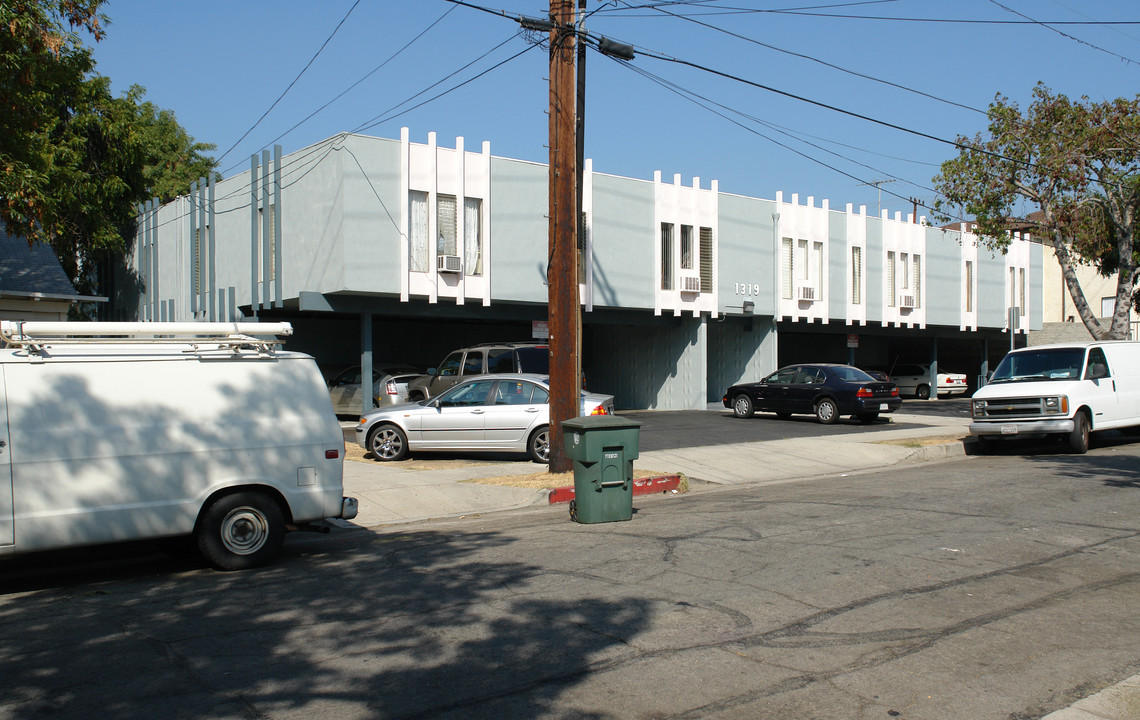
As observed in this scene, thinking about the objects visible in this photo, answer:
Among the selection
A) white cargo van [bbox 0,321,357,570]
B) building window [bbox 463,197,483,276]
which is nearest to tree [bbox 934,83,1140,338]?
building window [bbox 463,197,483,276]

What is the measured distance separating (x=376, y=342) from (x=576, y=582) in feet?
77.7

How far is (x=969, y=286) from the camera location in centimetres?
3759

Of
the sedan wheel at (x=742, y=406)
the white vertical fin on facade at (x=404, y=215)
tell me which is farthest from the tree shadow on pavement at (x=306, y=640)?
the sedan wheel at (x=742, y=406)

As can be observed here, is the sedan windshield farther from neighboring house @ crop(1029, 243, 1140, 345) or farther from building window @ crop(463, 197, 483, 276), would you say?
neighboring house @ crop(1029, 243, 1140, 345)

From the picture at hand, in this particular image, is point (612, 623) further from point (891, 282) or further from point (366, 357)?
point (891, 282)

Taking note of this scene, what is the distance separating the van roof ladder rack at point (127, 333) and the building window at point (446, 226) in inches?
553

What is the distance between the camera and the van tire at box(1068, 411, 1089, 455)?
1644cm

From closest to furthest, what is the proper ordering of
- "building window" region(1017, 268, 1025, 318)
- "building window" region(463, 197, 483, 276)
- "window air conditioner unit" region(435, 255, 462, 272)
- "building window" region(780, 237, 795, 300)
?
"window air conditioner unit" region(435, 255, 462, 272), "building window" region(463, 197, 483, 276), "building window" region(780, 237, 795, 300), "building window" region(1017, 268, 1025, 318)

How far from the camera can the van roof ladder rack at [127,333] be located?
290 inches

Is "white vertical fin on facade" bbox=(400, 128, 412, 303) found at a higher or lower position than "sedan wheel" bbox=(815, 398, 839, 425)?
higher

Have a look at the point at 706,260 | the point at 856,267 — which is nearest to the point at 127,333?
the point at 706,260

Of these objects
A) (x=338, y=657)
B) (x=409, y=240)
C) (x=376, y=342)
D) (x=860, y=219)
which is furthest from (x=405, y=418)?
(x=860, y=219)

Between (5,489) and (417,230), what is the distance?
15624mm

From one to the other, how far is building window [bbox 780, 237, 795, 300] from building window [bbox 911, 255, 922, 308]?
711 cm
